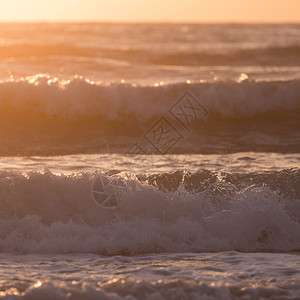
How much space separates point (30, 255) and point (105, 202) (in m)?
1.57

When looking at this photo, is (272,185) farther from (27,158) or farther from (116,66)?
(116,66)

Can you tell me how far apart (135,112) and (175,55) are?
1473cm

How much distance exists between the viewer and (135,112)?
17.0 m

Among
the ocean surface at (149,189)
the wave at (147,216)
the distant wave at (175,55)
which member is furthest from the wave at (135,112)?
the distant wave at (175,55)

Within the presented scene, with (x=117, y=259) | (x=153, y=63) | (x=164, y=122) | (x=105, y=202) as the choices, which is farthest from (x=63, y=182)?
(x=153, y=63)

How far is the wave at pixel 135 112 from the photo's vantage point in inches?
575

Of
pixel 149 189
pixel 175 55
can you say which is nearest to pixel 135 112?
pixel 149 189

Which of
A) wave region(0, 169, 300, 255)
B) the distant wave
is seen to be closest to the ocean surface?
wave region(0, 169, 300, 255)

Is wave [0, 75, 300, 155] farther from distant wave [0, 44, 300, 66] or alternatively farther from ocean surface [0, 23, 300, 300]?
distant wave [0, 44, 300, 66]

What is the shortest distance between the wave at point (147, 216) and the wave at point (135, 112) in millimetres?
4478

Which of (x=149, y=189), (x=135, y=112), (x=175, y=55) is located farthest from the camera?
(x=175, y=55)

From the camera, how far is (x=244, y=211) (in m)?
8.78

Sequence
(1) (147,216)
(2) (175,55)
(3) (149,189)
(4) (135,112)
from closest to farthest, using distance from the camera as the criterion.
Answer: (1) (147,216)
(3) (149,189)
(4) (135,112)
(2) (175,55)

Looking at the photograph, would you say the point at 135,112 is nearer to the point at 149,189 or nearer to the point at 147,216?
the point at 149,189
